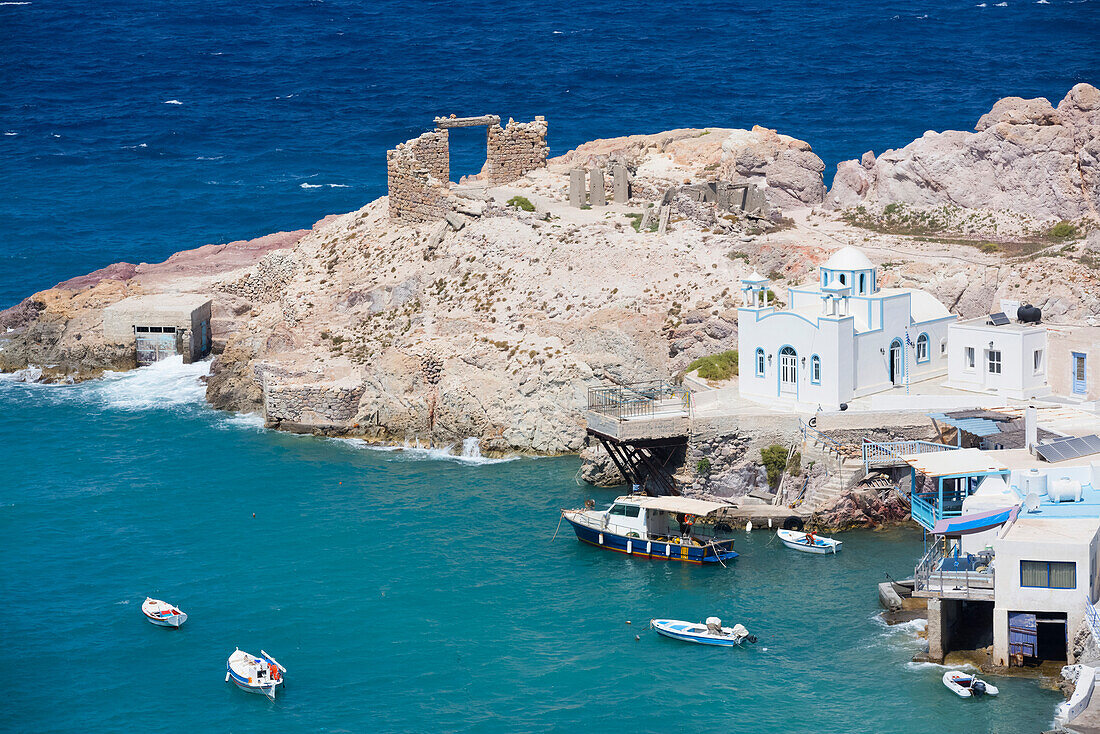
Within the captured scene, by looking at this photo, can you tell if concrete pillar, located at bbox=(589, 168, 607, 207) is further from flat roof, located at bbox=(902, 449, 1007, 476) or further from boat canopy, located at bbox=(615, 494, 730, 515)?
flat roof, located at bbox=(902, 449, 1007, 476)

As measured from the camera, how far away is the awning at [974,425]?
6494cm

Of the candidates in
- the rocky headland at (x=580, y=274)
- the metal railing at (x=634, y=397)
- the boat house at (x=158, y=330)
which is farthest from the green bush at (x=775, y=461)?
the boat house at (x=158, y=330)

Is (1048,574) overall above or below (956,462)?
below

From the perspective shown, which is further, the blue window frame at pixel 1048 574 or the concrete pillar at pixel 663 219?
the concrete pillar at pixel 663 219

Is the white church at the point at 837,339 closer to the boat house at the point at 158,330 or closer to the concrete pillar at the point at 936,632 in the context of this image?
the concrete pillar at the point at 936,632

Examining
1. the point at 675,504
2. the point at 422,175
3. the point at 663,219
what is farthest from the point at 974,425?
the point at 422,175

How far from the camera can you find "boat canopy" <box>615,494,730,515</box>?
6525cm

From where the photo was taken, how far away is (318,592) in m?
63.1

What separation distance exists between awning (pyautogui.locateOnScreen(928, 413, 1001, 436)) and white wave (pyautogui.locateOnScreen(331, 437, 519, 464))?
72.8 ft

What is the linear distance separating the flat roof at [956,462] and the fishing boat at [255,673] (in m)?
25.7

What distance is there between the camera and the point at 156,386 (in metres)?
93.2

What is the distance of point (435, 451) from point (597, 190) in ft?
72.5

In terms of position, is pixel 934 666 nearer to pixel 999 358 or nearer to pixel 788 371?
pixel 788 371

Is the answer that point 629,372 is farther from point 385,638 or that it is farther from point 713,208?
point 385,638
